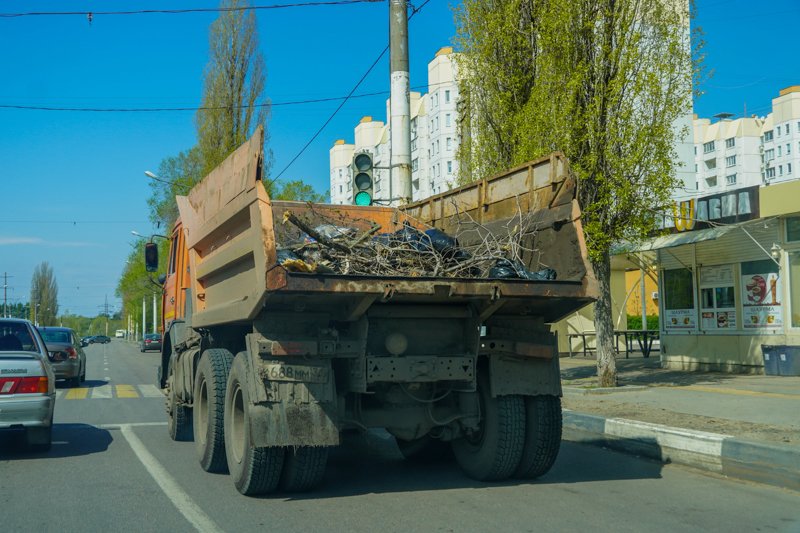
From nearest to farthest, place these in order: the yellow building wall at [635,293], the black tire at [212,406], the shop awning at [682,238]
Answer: the black tire at [212,406] → the shop awning at [682,238] → the yellow building wall at [635,293]

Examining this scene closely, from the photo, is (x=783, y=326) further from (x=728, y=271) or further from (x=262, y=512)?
(x=262, y=512)

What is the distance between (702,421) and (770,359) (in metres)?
7.73

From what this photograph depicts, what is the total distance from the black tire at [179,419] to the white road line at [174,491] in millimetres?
414

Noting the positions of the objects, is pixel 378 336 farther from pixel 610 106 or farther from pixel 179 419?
pixel 610 106

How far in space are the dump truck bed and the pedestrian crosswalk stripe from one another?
8.72 metres

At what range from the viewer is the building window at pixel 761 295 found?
17516 millimetres

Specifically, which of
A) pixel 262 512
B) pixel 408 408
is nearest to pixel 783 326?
pixel 408 408

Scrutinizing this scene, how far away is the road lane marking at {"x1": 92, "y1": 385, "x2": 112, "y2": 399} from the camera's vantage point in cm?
1753

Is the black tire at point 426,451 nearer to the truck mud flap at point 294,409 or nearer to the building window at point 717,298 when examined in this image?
the truck mud flap at point 294,409

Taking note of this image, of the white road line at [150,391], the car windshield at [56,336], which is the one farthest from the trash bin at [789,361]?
the car windshield at [56,336]

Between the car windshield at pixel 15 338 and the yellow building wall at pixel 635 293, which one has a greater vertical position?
the yellow building wall at pixel 635 293

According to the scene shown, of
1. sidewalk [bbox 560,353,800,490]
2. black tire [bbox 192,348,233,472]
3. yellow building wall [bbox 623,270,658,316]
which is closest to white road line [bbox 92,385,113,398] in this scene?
sidewalk [bbox 560,353,800,490]

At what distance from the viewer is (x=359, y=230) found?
8.48 m

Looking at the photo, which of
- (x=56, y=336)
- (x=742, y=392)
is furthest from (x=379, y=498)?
(x=56, y=336)
